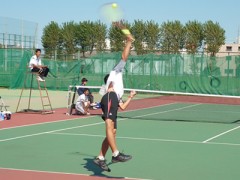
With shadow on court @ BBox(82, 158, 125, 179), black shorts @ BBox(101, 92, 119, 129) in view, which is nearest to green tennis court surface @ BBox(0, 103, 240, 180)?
shadow on court @ BBox(82, 158, 125, 179)

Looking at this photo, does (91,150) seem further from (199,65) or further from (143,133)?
(199,65)

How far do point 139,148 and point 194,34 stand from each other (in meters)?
47.6

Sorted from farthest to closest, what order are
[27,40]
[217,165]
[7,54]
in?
[27,40], [7,54], [217,165]

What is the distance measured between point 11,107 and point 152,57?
1040cm

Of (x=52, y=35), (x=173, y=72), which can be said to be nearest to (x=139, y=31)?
(x=52, y=35)

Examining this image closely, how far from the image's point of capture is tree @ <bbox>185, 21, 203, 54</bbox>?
55.0 metres

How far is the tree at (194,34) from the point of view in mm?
55013

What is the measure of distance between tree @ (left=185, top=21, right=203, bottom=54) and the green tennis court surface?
4044cm

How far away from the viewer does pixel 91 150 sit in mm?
9477

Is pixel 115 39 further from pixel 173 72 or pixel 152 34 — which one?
pixel 173 72

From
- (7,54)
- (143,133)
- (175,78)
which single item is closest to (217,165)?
(143,133)

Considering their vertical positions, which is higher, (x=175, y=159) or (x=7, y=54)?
(x=7, y=54)

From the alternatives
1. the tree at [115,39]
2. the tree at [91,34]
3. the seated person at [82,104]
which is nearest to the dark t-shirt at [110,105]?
the seated person at [82,104]

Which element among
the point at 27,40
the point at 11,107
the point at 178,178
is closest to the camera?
the point at 178,178
